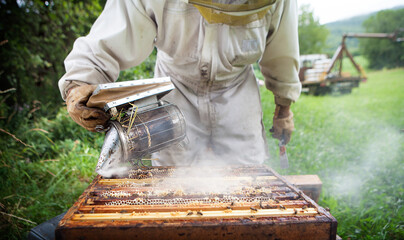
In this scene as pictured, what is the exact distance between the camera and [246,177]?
1.68 m

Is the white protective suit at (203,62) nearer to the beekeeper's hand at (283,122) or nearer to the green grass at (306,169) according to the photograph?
the beekeeper's hand at (283,122)

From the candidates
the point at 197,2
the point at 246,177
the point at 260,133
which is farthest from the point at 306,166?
the point at 197,2

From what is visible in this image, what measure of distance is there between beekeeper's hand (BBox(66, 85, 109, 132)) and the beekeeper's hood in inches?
31.2

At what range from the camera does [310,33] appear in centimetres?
1586

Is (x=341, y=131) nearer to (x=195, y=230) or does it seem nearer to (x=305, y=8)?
(x=195, y=230)

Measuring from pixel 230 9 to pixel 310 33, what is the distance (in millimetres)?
16272

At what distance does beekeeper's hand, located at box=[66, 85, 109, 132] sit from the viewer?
148cm

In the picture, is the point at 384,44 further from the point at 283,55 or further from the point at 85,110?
the point at 85,110

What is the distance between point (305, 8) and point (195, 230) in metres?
16.6

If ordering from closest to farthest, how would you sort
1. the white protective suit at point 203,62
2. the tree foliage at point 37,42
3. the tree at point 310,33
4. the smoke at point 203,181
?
the smoke at point 203,181, the white protective suit at point 203,62, the tree foliage at point 37,42, the tree at point 310,33

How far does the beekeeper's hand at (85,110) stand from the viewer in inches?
58.3

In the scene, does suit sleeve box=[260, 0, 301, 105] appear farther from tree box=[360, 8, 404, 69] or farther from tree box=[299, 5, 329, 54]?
tree box=[299, 5, 329, 54]

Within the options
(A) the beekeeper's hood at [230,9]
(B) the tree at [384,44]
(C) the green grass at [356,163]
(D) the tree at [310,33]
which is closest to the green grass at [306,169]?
(C) the green grass at [356,163]

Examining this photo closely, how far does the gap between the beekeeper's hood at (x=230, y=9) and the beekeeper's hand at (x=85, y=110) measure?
79 centimetres
